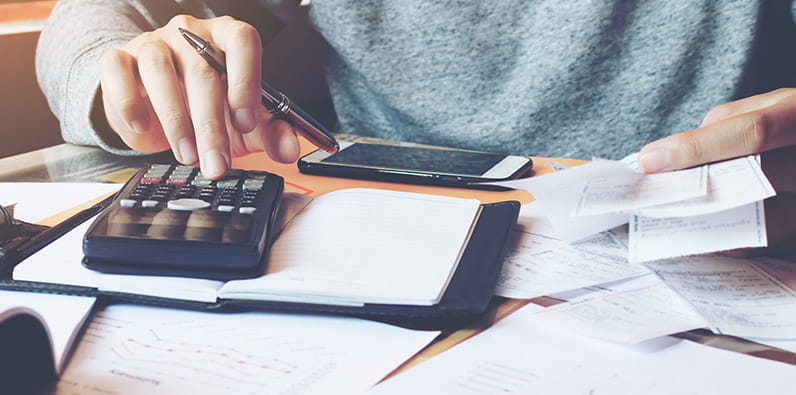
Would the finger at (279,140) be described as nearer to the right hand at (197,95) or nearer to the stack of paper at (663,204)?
the right hand at (197,95)

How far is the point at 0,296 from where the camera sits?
0.39m

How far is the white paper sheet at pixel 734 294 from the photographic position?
0.35 metres

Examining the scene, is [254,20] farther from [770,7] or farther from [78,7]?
[770,7]

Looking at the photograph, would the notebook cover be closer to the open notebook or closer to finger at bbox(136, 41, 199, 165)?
the open notebook

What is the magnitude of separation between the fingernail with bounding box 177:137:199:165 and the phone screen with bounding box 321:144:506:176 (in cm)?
16

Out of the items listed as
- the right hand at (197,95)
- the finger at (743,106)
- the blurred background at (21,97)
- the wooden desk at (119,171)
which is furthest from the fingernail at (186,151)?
the blurred background at (21,97)

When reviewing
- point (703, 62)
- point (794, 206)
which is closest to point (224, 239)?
point (794, 206)

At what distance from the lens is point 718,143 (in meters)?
0.44

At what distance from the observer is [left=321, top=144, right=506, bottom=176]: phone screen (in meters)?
0.64

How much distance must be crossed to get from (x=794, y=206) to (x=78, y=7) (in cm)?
87

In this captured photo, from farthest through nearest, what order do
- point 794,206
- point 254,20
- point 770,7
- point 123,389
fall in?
point 254,20, point 770,7, point 794,206, point 123,389

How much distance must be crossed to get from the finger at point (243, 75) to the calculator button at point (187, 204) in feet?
0.40

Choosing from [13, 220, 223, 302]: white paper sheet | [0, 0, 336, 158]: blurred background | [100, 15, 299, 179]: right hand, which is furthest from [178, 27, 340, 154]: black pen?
[0, 0, 336, 158]: blurred background

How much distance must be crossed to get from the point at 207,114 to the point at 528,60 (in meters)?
0.53
